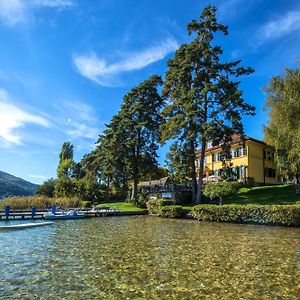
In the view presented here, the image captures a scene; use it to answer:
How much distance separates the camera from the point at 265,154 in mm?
55562

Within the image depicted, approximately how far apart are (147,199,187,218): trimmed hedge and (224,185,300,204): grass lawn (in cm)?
660

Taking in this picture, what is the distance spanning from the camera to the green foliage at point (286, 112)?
119ft

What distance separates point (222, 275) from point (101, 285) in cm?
404

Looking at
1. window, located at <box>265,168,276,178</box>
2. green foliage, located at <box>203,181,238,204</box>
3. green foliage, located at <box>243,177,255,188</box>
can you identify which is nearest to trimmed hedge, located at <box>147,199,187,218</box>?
green foliage, located at <box>203,181,238,204</box>

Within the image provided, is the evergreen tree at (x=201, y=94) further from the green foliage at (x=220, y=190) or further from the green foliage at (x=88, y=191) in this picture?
the green foliage at (x=88, y=191)

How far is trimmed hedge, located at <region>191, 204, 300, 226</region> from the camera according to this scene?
94.2ft

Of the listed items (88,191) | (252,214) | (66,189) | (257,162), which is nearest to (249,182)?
(257,162)

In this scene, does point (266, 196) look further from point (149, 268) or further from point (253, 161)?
point (149, 268)

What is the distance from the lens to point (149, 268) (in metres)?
12.5

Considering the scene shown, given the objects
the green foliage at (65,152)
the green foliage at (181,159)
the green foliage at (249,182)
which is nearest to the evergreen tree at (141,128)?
the green foliage at (181,159)

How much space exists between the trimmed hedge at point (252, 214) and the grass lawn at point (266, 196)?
6.33 metres

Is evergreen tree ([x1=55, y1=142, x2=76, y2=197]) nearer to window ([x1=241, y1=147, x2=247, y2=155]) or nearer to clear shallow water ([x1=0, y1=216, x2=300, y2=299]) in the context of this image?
window ([x1=241, y1=147, x2=247, y2=155])

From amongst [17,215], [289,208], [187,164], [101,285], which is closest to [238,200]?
[187,164]

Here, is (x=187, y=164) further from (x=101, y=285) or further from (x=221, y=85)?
(x=101, y=285)
